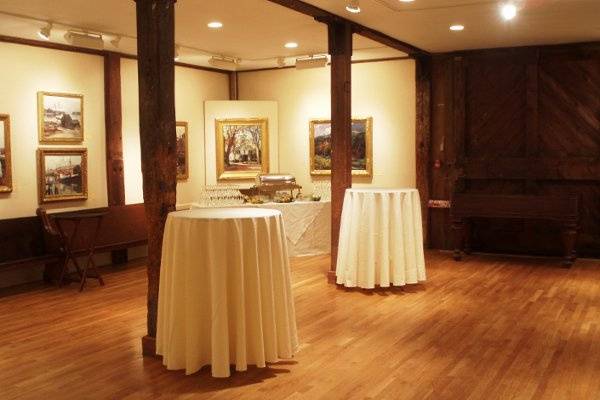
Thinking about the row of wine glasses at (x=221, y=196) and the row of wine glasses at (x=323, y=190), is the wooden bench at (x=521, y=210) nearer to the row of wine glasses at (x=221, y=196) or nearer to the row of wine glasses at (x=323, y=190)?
the row of wine glasses at (x=323, y=190)

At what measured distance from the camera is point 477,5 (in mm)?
6738

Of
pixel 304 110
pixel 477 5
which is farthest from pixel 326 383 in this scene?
pixel 304 110

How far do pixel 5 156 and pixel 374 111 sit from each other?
5236mm

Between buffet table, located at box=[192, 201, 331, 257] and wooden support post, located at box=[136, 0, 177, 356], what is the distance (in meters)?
4.44

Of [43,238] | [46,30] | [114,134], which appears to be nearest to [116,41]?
[46,30]

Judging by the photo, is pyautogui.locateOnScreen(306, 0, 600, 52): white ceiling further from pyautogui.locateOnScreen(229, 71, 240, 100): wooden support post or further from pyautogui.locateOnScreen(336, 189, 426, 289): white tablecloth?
pyautogui.locateOnScreen(229, 71, 240, 100): wooden support post

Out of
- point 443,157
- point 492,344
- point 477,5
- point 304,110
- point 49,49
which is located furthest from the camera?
point 304,110

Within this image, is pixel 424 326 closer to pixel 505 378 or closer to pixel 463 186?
pixel 505 378

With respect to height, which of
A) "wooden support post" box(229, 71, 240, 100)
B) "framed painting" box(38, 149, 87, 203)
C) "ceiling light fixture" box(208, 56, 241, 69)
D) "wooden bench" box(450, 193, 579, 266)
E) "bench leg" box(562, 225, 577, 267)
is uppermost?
"ceiling light fixture" box(208, 56, 241, 69)

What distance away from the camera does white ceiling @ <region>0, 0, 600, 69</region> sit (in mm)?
6656

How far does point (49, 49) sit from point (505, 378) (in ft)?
21.9

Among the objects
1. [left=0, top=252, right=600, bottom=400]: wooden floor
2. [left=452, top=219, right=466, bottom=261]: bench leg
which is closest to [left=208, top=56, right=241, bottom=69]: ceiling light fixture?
[left=0, top=252, right=600, bottom=400]: wooden floor

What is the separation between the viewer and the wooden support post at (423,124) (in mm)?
9906

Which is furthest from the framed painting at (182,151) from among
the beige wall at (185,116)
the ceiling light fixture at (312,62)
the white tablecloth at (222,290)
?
the white tablecloth at (222,290)
